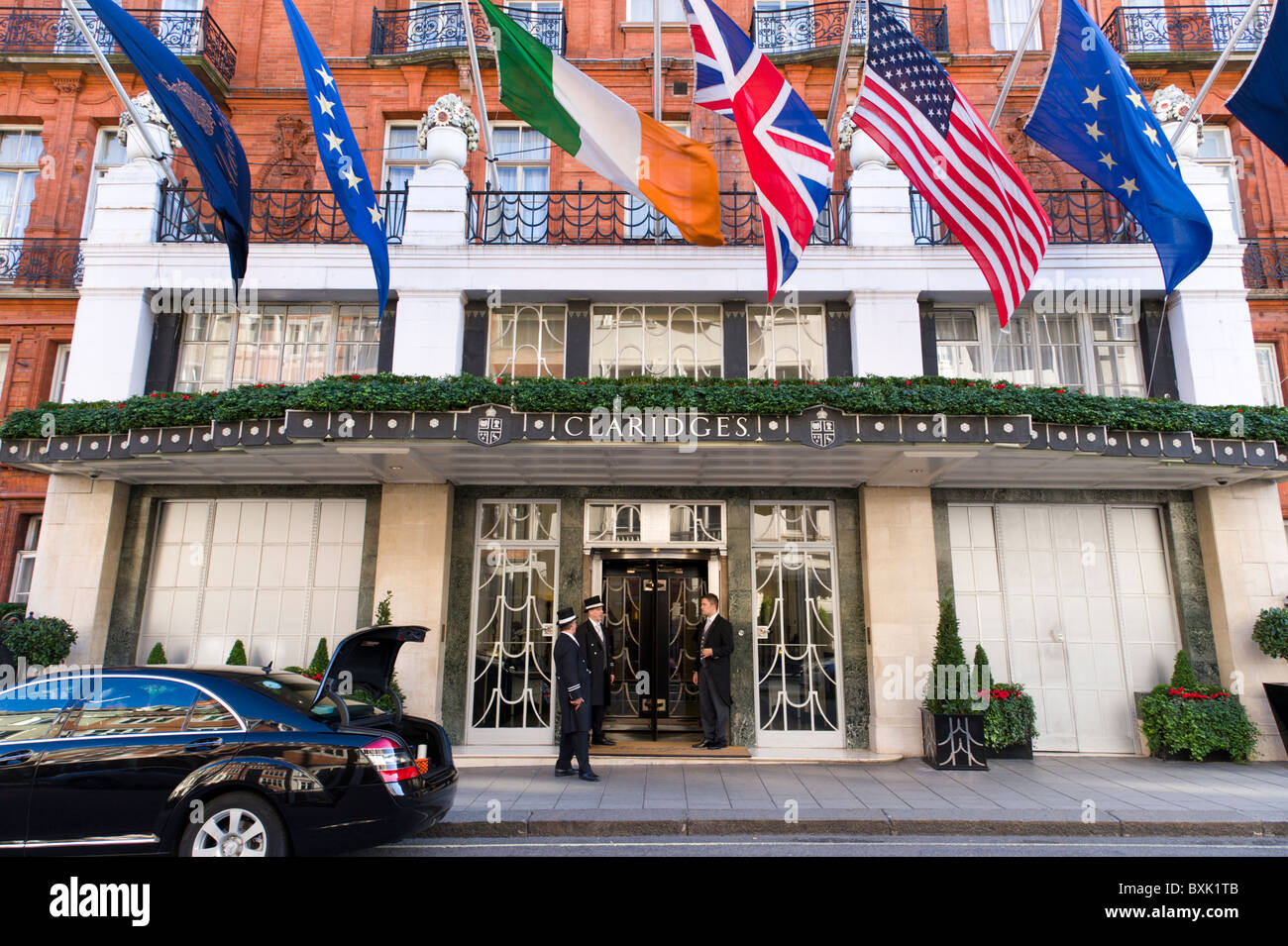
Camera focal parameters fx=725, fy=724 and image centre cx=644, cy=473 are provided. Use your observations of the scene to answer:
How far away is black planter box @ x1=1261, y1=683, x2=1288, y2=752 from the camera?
1091cm

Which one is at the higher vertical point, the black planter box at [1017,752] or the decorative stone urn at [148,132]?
the decorative stone urn at [148,132]

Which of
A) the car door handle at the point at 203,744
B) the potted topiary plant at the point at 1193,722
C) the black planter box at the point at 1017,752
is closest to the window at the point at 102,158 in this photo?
the car door handle at the point at 203,744

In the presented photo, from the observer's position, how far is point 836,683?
38.9 ft

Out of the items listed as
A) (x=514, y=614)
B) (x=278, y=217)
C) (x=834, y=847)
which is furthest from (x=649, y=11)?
(x=834, y=847)

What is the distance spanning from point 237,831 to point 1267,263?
63.0 ft

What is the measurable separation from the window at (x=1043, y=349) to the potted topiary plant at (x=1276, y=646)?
13.8ft

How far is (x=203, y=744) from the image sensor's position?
5.59 meters

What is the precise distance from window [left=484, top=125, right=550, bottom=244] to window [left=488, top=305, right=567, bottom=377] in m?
1.55

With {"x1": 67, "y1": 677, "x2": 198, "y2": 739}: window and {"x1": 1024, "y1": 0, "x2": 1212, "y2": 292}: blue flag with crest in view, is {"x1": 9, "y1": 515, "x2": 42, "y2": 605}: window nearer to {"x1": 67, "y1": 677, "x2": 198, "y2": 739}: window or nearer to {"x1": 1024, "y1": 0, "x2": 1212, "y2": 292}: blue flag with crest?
{"x1": 67, "y1": 677, "x2": 198, "y2": 739}: window

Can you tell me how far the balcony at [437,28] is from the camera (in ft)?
50.3

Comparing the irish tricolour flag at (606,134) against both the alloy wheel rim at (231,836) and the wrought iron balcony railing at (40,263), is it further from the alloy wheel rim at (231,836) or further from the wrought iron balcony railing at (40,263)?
the wrought iron balcony railing at (40,263)
